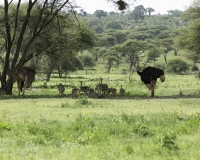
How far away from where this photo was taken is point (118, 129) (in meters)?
10.1

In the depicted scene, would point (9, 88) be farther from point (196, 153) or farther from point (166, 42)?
point (166, 42)

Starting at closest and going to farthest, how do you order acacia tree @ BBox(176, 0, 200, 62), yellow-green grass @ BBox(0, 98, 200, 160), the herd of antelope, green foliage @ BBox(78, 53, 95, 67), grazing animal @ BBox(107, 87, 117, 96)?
yellow-green grass @ BBox(0, 98, 200, 160) < the herd of antelope < grazing animal @ BBox(107, 87, 117, 96) < acacia tree @ BBox(176, 0, 200, 62) < green foliage @ BBox(78, 53, 95, 67)

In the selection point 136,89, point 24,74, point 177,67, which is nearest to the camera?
point 24,74

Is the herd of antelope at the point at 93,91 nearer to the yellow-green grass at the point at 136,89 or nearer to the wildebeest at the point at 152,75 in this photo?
the yellow-green grass at the point at 136,89

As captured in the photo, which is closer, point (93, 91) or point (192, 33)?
point (93, 91)

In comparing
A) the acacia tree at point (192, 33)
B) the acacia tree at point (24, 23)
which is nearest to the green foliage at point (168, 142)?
the acacia tree at point (24, 23)

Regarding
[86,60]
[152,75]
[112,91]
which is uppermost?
[86,60]

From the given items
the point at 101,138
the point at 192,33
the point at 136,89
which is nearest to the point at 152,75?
the point at 136,89

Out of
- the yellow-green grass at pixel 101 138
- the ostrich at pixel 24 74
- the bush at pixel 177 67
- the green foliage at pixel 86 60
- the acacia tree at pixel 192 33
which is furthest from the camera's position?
the green foliage at pixel 86 60

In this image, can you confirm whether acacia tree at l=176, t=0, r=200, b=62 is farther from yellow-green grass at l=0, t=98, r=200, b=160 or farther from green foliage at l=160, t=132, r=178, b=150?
green foliage at l=160, t=132, r=178, b=150

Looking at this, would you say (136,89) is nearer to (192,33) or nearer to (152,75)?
(192,33)

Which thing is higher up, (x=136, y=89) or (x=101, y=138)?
(x=136, y=89)

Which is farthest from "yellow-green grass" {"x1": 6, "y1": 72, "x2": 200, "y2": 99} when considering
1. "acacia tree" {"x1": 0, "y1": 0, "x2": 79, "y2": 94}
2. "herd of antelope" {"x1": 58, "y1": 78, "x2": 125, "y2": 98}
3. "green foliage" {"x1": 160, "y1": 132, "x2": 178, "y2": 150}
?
"green foliage" {"x1": 160, "y1": 132, "x2": 178, "y2": 150}

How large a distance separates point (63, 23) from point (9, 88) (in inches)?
240
